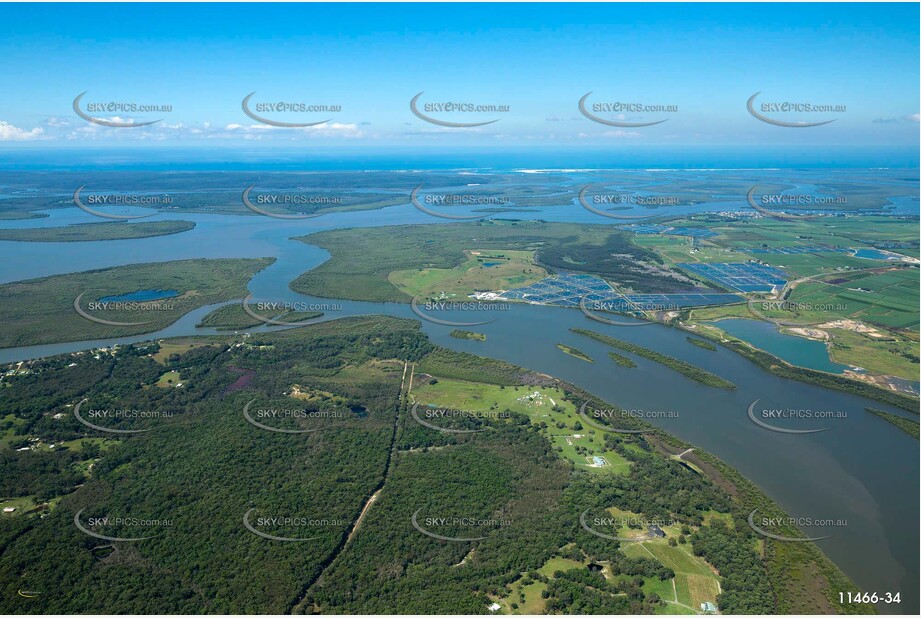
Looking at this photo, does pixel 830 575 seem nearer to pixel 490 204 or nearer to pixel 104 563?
pixel 104 563

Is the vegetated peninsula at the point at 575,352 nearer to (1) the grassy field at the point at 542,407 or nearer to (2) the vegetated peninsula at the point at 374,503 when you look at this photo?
(2) the vegetated peninsula at the point at 374,503

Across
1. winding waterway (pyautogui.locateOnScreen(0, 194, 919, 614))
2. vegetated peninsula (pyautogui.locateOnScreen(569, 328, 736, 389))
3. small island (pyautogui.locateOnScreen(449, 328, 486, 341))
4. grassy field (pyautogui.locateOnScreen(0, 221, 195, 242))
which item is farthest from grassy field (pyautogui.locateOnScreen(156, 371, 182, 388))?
grassy field (pyautogui.locateOnScreen(0, 221, 195, 242))

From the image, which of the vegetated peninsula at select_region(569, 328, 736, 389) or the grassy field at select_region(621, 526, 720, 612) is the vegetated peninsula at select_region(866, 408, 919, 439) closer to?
the vegetated peninsula at select_region(569, 328, 736, 389)

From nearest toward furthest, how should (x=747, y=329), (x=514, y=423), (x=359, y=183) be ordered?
(x=514, y=423), (x=747, y=329), (x=359, y=183)

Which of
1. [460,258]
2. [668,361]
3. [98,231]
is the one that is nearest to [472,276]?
[460,258]

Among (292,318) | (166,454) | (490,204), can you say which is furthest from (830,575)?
(490,204)

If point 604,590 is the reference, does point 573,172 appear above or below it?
above

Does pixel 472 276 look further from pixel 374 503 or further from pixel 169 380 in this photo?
pixel 374 503

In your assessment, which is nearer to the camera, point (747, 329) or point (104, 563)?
point (104, 563)
